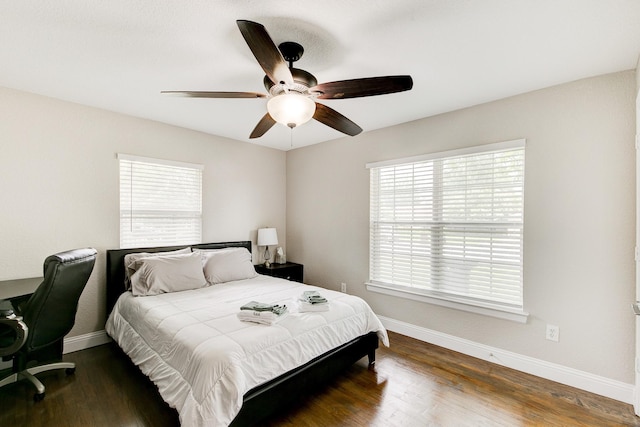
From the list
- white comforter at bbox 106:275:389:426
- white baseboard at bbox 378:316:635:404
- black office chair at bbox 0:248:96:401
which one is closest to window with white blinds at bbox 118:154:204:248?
white comforter at bbox 106:275:389:426

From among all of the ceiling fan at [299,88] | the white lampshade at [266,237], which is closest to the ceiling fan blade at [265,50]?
the ceiling fan at [299,88]

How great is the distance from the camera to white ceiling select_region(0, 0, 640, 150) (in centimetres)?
163

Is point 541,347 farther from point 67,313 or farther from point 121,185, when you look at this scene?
point 121,185

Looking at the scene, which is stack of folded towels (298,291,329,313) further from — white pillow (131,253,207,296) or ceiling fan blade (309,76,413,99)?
ceiling fan blade (309,76,413,99)

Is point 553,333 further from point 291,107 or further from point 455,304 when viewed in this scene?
point 291,107

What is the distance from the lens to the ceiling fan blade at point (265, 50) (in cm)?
138

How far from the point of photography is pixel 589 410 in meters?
2.13

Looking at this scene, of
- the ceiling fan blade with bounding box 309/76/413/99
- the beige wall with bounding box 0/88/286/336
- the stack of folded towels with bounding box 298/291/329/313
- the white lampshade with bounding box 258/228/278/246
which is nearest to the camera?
the ceiling fan blade with bounding box 309/76/413/99

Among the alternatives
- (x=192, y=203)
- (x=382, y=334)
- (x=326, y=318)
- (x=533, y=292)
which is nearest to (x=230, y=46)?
(x=326, y=318)

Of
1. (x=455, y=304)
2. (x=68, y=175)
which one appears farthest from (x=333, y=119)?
(x=68, y=175)

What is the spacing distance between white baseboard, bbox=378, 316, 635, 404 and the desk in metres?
3.49

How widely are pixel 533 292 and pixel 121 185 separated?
13.8ft

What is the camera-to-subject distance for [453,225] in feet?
10.2

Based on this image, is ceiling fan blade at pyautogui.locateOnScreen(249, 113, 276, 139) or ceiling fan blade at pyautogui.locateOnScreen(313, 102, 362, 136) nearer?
ceiling fan blade at pyautogui.locateOnScreen(313, 102, 362, 136)
